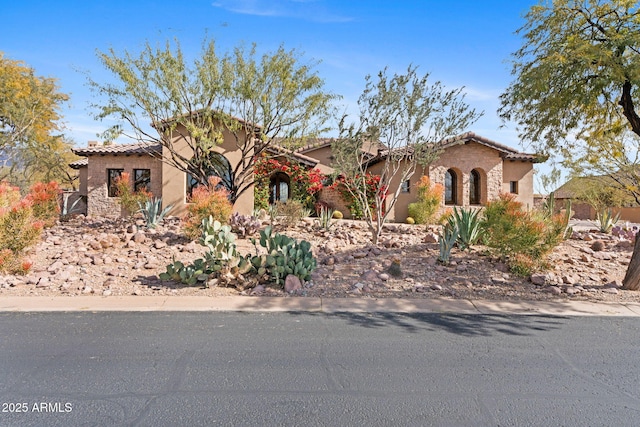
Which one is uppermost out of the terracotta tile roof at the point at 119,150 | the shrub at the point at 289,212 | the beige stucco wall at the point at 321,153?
the beige stucco wall at the point at 321,153

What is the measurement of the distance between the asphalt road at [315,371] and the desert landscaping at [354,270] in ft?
5.49

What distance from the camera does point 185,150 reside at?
60.6 ft

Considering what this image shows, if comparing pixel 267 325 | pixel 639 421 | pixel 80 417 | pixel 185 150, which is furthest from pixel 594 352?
pixel 185 150

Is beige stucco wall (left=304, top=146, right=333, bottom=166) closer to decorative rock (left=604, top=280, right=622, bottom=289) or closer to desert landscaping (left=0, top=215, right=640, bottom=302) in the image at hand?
desert landscaping (left=0, top=215, right=640, bottom=302)

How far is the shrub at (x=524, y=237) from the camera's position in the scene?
8781 mm

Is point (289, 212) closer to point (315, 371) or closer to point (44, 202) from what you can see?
point (44, 202)

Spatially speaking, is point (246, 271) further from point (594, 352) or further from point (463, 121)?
point (463, 121)

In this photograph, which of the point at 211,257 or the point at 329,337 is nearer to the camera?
the point at 329,337

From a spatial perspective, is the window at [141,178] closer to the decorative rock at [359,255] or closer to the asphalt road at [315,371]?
the decorative rock at [359,255]

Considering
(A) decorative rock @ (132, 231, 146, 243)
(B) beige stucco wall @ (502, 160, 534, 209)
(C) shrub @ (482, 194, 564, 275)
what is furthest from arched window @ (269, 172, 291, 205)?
(C) shrub @ (482, 194, 564, 275)

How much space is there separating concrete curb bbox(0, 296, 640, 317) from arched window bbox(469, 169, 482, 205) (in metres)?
15.5

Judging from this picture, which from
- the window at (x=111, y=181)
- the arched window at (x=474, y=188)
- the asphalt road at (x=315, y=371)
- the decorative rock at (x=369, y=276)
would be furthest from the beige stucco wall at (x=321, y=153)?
the asphalt road at (x=315, y=371)

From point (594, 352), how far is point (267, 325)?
444cm

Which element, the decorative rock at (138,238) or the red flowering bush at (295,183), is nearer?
the decorative rock at (138,238)
